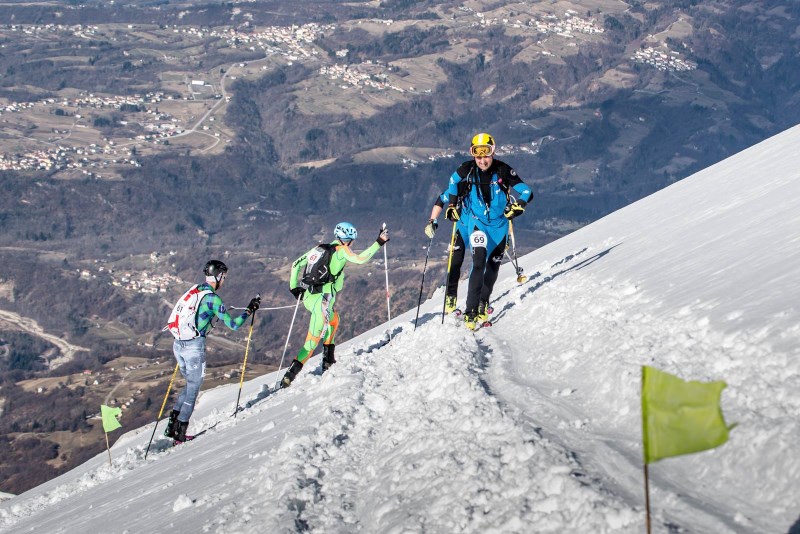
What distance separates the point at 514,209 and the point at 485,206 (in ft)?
2.00

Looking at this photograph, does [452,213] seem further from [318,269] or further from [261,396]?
[261,396]

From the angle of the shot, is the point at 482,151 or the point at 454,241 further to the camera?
the point at 454,241

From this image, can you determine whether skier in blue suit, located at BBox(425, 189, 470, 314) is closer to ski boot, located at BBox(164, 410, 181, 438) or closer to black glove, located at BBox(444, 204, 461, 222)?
black glove, located at BBox(444, 204, 461, 222)

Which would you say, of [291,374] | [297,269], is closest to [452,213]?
[297,269]

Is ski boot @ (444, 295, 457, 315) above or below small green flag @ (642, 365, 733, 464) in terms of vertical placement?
below

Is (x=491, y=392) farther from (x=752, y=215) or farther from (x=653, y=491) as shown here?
(x=752, y=215)

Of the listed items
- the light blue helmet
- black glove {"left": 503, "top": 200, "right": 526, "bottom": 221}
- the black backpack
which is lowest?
the black backpack

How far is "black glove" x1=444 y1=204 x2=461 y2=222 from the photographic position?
15497mm

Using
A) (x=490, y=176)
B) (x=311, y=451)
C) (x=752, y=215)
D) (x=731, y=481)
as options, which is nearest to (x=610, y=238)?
(x=752, y=215)

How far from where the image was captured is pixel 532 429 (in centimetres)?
846

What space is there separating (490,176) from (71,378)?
165 meters

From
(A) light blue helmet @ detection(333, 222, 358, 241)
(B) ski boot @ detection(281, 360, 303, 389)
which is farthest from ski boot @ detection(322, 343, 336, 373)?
(A) light blue helmet @ detection(333, 222, 358, 241)

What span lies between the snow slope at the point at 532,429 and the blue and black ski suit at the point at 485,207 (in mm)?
1175

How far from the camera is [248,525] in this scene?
776 cm
